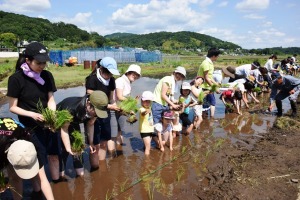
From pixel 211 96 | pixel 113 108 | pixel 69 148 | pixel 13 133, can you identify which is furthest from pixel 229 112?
pixel 13 133

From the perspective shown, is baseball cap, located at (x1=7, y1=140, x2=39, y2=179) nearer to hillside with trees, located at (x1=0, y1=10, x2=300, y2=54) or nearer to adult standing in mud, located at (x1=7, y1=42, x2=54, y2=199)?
adult standing in mud, located at (x1=7, y1=42, x2=54, y2=199)

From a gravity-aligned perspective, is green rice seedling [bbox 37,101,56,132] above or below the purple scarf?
below

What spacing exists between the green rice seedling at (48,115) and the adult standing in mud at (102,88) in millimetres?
909

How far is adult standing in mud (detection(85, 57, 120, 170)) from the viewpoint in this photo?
14.6 ft

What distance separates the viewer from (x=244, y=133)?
7461 millimetres

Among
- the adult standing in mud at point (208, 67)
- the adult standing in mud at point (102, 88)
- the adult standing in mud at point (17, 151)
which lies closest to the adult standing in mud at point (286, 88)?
the adult standing in mud at point (208, 67)

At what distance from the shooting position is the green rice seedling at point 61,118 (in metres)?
3.60

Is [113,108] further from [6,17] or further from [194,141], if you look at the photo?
[6,17]

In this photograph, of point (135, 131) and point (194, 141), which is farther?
point (135, 131)

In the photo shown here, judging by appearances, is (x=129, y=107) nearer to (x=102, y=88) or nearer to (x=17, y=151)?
(x=102, y=88)

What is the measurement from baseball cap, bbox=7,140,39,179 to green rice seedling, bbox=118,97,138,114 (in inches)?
93.1

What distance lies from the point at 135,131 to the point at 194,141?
1542 mm

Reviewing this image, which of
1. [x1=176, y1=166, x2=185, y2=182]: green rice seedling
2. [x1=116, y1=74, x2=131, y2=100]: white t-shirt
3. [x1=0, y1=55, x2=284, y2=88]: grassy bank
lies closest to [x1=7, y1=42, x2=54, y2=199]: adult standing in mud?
[x1=116, y1=74, x2=131, y2=100]: white t-shirt

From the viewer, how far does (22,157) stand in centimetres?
263
